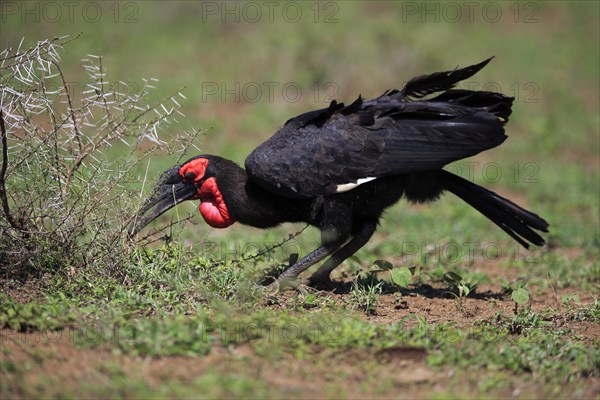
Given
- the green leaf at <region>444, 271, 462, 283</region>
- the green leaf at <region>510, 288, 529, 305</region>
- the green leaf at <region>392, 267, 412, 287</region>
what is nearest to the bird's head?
the green leaf at <region>392, 267, 412, 287</region>

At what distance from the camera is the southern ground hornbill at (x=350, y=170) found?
4918 mm

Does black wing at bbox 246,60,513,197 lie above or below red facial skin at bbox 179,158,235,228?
above

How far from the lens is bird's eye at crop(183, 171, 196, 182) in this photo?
16.8ft

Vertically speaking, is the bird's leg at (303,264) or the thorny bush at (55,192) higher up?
the thorny bush at (55,192)

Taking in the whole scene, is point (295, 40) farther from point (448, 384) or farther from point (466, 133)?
point (448, 384)

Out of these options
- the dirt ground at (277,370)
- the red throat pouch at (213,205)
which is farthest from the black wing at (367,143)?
the dirt ground at (277,370)

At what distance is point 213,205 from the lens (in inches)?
207

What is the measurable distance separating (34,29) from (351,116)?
320 inches

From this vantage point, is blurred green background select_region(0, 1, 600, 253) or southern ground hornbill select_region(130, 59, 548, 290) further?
blurred green background select_region(0, 1, 600, 253)

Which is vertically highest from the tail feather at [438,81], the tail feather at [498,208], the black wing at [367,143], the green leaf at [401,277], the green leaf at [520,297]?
the tail feather at [438,81]

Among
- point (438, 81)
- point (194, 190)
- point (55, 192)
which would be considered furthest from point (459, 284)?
point (55, 192)

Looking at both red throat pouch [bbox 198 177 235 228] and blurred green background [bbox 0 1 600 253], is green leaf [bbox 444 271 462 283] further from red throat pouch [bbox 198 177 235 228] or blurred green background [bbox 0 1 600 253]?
blurred green background [bbox 0 1 600 253]

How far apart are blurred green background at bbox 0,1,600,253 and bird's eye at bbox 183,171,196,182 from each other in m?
2.91

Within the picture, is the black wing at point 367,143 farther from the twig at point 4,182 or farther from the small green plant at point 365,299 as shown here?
the twig at point 4,182
